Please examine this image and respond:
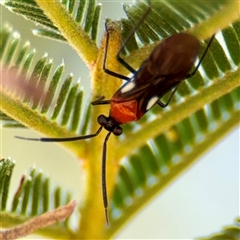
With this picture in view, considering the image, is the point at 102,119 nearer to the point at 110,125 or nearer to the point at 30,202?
the point at 110,125

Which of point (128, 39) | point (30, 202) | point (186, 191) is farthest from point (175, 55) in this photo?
point (186, 191)

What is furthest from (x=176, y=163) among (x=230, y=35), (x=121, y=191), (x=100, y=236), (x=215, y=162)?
(x=215, y=162)

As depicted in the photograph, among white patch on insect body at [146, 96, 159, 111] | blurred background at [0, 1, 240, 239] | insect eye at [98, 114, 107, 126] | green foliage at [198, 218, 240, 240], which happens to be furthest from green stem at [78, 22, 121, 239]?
blurred background at [0, 1, 240, 239]

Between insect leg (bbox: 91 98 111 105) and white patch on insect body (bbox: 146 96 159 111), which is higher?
white patch on insect body (bbox: 146 96 159 111)

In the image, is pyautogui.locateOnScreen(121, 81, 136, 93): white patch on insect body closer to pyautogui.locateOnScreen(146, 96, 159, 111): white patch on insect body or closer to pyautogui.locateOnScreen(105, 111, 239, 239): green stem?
pyautogui.locateOnScreen(146, 96, 159, 111): white patch on insect body

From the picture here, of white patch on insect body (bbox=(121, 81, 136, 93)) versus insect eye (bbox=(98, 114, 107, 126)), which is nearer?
white patch on insect body (bbox=(121, 81, 136, 93))

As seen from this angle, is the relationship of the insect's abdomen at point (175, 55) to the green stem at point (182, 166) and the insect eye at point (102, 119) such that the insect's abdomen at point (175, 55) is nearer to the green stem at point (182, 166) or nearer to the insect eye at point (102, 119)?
the insect eye at point (102, 119)

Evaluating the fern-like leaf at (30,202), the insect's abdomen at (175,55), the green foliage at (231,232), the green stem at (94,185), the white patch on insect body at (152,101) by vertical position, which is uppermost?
the insect's abdomen at (175,55)

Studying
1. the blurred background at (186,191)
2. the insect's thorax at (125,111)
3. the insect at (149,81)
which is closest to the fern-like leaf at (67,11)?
the insect at (149,81)
